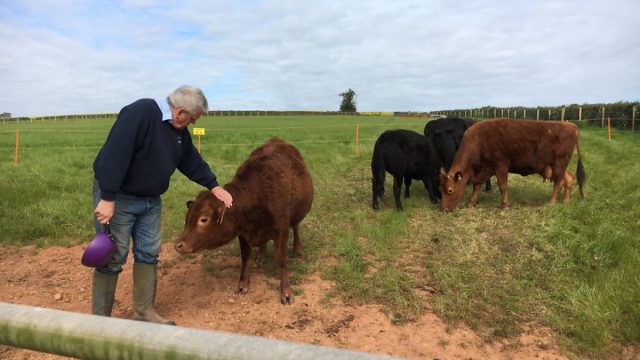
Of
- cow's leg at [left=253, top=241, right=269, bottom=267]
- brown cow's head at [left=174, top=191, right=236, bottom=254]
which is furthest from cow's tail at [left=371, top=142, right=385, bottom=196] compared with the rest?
brown cow's head at [left=174, top=191, right=236, bottom=254]

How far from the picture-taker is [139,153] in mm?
3873

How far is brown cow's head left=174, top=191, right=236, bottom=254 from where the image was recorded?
15.1ft

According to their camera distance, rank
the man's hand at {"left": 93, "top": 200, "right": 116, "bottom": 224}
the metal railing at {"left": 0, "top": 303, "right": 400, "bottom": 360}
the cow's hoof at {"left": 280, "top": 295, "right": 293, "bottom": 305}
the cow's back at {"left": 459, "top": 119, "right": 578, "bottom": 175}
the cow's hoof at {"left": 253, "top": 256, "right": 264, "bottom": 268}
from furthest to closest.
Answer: the cow's back at {"left": 459, "top": 119, "right": 578, "bottom": 175} → the cow's hoof at {"left": 253, "top": 256, "right": 264, "bottom": 268} → the cow's hoof at {"left": 280, "top": 295, "right": 293, "bottom": 305} → the man's hand at {"left": 93, "top": 200, "right": 116, "bottom": 224} → the metal railing at {"left": 0, "top": 303, "right": 400, "bottom": 360}

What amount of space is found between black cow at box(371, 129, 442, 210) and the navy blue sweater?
5510 mm

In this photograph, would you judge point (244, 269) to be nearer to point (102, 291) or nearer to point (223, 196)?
point (223, 196)

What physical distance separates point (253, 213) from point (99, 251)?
1794 mm

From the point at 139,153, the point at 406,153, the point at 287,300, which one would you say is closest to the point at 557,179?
the point at 406,153

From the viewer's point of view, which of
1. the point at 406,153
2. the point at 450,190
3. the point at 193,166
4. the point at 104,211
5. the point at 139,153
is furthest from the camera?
the point at 406,153

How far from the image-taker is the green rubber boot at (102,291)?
4059 millimetres

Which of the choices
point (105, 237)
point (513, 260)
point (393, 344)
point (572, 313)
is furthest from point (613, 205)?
point (105, 237)

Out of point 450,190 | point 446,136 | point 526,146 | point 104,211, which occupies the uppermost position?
point 446,136

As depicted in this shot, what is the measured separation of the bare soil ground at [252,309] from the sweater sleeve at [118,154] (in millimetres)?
1593

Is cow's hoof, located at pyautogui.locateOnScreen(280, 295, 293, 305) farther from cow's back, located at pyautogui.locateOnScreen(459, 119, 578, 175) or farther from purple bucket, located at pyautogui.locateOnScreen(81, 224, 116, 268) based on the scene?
cow's back, located at pyautogui.locateOnScreen(459, 119, 578, 175)

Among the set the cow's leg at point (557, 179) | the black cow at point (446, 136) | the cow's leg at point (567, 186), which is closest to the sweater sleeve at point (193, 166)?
the cow's leg at point (557, 179)
